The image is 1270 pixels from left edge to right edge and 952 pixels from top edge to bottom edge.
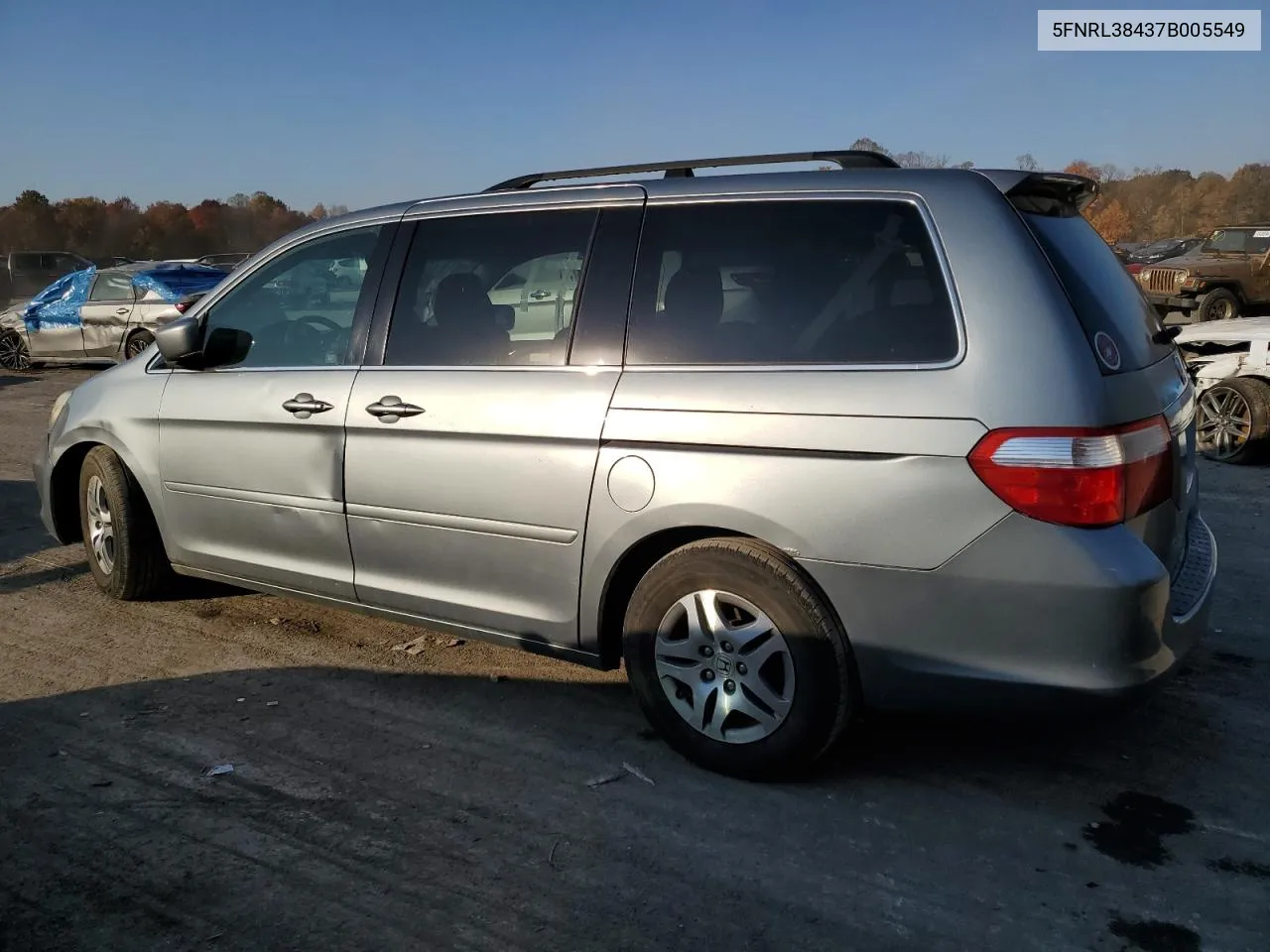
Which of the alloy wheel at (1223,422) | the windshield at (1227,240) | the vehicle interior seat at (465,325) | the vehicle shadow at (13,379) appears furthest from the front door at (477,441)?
the windshield at (1227,240)

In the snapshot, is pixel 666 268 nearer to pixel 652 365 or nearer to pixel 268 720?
pixel 652 365

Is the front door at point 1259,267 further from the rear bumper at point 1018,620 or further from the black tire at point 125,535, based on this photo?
the black tire at point 125,535

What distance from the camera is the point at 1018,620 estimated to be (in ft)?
9.37

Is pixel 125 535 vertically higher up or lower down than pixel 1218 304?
lower down

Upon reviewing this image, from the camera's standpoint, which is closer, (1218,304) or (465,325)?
(465,325)

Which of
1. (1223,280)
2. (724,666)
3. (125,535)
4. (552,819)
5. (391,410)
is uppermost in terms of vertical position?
(1223,280)

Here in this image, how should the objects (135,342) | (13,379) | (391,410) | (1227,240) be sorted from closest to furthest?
(391,410) < (135,342) < (13,379) < (1227,240)

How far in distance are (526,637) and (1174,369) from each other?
2384 mm

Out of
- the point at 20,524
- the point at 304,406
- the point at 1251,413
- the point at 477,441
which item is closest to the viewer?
the point at 477,441

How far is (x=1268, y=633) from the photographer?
461cm

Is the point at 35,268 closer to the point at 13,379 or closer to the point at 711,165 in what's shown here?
the point at 13,379

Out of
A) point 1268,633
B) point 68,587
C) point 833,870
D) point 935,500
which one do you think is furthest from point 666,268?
point 68,587

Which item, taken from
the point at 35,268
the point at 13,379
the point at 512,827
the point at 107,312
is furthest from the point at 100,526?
the point at 35,268

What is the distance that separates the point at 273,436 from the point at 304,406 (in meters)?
0.24
